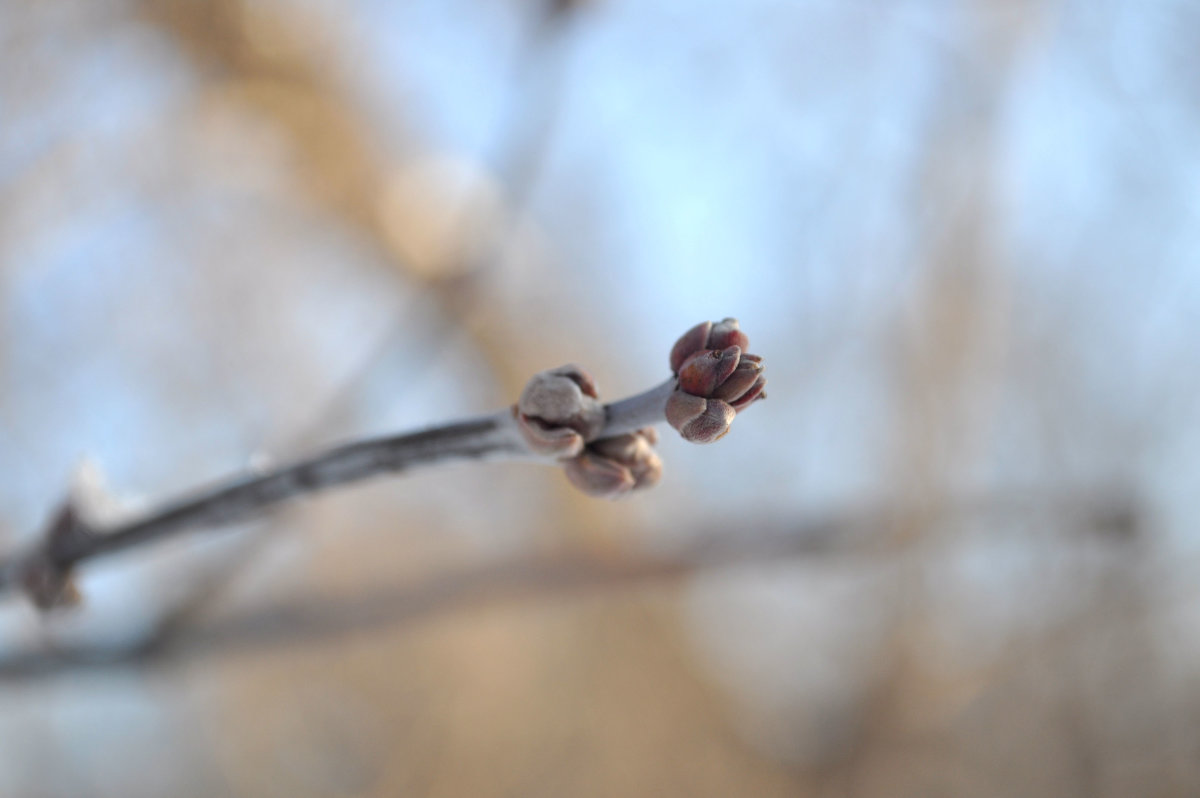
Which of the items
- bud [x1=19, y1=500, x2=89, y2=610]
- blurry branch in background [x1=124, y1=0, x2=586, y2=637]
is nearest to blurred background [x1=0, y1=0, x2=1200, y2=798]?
blurry branch in background [x1=124, y1=0, x2=586, y2=637]

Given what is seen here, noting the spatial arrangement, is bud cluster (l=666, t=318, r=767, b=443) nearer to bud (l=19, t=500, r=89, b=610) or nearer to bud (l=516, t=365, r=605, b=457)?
bud (l=516, t=365, r=605, b=457)

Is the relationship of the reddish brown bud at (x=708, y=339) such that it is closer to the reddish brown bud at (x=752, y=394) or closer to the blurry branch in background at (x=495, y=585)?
the reddish brown bud at (x=752, y=394)

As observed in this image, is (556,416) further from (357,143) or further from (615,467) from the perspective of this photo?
(357,143)

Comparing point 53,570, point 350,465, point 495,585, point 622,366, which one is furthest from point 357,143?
point 350,465

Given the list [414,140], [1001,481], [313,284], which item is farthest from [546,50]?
[1001,481]

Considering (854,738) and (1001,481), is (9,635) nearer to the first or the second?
(854,738)

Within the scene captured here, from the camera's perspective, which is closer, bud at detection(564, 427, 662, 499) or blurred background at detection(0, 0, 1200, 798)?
bud at detection(564, 427, 662, 499)
